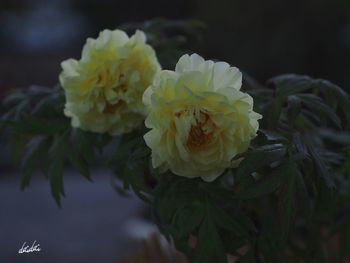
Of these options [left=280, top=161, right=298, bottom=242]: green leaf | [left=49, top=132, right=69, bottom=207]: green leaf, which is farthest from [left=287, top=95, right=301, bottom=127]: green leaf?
[left=49, top=132, right=69, bottom=207]: green leaf

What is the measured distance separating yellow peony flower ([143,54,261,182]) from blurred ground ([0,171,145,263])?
2.23m

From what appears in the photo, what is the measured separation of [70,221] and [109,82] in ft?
11.2

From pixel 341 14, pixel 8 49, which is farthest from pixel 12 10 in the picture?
pixel 341 14

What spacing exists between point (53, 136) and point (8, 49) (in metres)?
6.06

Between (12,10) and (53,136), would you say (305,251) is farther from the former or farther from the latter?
(12,10)

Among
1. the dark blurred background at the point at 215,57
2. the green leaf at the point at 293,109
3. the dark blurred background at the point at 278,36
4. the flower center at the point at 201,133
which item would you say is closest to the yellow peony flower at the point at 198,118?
the flower center at the point at 201,133

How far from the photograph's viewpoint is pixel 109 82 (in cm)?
85

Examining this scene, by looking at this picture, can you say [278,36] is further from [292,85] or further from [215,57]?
[292,85]

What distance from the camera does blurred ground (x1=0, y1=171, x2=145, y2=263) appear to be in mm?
3422

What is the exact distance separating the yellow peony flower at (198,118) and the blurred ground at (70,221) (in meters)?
2.23

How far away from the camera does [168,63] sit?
1032 mm

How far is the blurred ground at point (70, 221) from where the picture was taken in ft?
11.2

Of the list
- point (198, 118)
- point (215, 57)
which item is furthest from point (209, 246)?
point (215, 57)

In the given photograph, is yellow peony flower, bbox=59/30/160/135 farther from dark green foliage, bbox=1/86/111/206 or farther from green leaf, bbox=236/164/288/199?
green leaf, bbox=236/164/288/199
